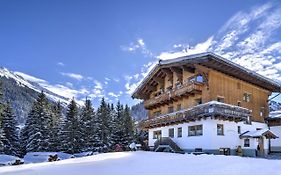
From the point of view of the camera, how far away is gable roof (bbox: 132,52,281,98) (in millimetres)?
26219

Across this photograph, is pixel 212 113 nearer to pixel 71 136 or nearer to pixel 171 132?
pixel 171 132

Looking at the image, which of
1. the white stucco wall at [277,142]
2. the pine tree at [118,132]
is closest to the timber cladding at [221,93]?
the white stucco wall at [277,142]

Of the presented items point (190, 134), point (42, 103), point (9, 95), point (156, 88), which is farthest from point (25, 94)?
point (190, 134)

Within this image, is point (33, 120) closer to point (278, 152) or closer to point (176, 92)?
point (176, 92)

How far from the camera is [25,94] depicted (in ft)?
453

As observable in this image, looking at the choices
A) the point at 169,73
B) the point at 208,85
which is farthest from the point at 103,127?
the point at 208,85

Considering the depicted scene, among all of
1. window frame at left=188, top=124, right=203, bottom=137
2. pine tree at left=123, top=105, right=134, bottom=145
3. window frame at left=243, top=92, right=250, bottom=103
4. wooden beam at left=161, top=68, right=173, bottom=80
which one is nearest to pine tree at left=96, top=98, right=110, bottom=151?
pine tree at left=123, top=105, right=134, bottom=145

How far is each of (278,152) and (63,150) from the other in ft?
106

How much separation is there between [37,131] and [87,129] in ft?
26.9

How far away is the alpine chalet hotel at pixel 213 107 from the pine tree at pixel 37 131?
2161 centimetres

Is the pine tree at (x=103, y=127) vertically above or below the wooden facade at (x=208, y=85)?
below

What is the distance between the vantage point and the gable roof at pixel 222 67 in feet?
86.0

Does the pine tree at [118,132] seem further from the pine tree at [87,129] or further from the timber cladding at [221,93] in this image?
the timber cladding at [221,93]

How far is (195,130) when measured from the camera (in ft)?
90.6
